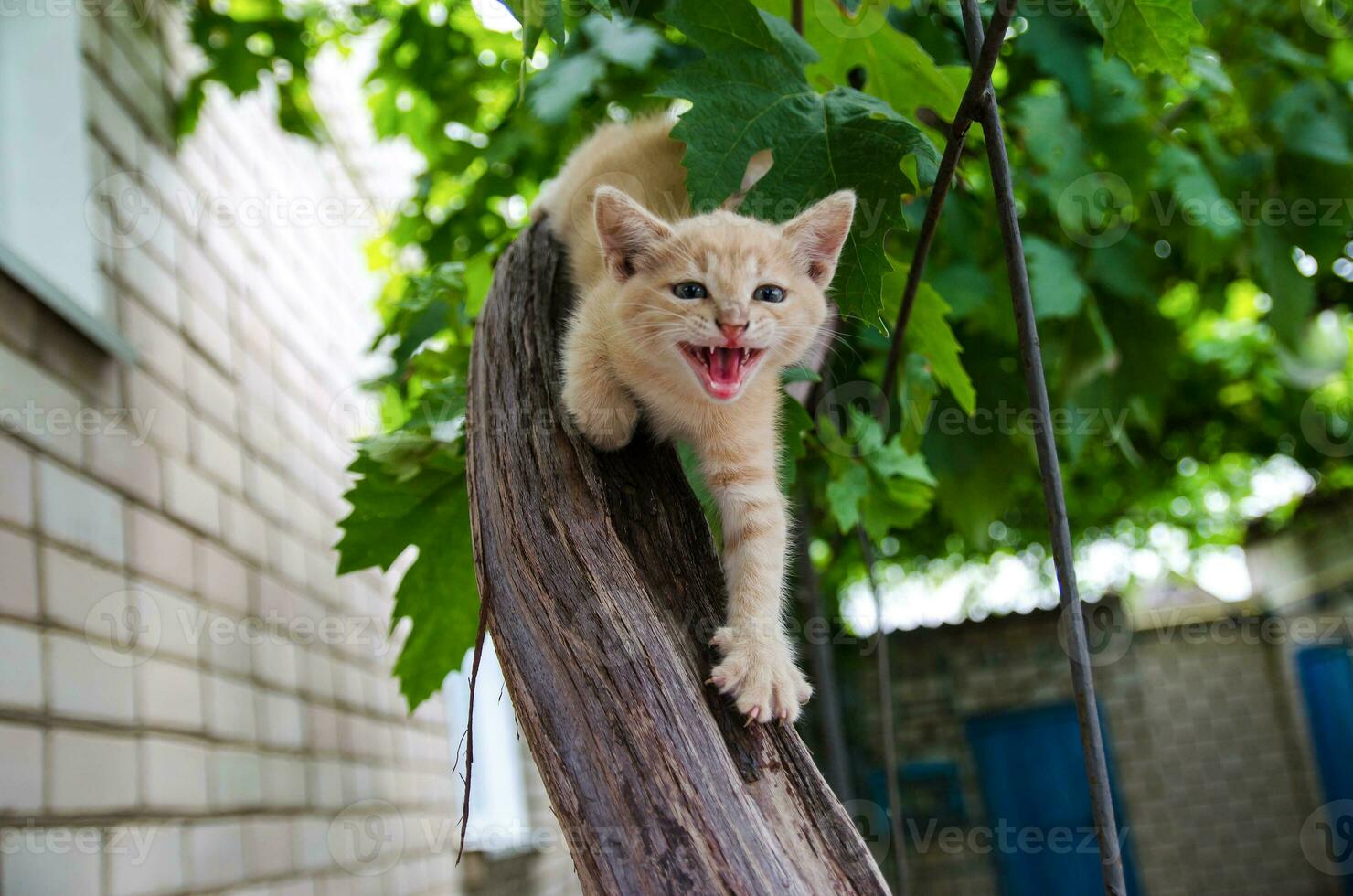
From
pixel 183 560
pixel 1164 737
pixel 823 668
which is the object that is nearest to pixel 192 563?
pixel 183 560

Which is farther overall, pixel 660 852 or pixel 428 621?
pixel 428 621

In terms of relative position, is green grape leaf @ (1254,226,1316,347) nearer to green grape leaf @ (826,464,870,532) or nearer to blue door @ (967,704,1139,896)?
green grape leaf @ (826,464,870,532)

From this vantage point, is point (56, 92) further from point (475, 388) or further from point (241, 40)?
point (475, 388)

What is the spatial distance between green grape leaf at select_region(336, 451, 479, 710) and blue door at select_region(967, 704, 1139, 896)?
7.00 meters

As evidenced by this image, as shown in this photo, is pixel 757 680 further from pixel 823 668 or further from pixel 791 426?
pixel 823 668

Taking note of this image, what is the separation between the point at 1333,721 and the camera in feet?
25.7

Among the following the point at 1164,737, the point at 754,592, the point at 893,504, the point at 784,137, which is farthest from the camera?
the point at 1164,737

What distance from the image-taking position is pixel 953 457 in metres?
2.47

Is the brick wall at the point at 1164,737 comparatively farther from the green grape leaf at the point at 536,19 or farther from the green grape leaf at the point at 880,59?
the green grape leaf at the point at 536,19

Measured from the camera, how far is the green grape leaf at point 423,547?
64.4 inches

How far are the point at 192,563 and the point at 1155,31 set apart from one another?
2.69 metres

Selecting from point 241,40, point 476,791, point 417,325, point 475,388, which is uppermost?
point 241,40

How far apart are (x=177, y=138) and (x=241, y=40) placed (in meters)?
0.35

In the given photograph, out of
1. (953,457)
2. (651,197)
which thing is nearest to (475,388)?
(651,197)
